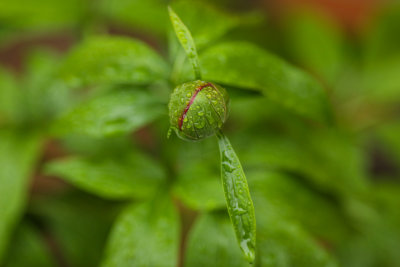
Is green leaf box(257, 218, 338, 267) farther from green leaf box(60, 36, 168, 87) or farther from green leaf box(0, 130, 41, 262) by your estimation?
green leaf box(0, 130, 41, 262)

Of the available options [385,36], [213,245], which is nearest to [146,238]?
[213,245]

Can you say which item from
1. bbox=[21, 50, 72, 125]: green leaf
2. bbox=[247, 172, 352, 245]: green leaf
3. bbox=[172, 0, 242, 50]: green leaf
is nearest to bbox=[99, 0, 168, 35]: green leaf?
bbox=[21, 50, 72, 125]: green leaf

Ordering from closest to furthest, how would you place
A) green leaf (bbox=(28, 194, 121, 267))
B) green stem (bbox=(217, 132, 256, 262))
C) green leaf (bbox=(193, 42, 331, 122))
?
green stem (bbox=(217, 132, 256, 262)), green leaf (bbox=(193, 42, 331, 122)), green leaf (bbox=(28, 194, 121, 267))

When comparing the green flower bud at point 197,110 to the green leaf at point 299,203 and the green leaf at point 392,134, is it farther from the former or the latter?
the green leaf at point 392,134

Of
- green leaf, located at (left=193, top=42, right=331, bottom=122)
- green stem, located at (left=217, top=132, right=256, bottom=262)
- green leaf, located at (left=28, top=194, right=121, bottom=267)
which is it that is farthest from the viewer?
green leaf, located at (left=28, top=194, right=121, bottom=267)

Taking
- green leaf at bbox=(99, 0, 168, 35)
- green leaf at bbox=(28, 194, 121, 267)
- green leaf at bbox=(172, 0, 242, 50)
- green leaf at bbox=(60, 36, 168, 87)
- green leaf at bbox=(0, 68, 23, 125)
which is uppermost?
green leaf at bbox=(172, 0, 242, 50)

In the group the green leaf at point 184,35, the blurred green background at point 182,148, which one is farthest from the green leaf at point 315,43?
the green leaf at point 184,35

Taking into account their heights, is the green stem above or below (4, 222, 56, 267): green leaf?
above

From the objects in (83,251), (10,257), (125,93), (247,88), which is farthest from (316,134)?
(10,257)

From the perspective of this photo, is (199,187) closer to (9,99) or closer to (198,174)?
(198,174)
